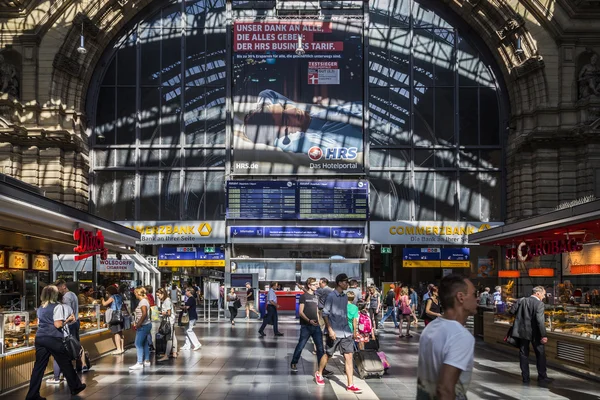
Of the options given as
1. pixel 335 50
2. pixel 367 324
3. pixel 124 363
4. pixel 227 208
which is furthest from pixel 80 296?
pixel 335 50

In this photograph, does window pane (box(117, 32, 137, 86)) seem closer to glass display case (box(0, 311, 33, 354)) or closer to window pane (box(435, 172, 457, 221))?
window pane (box(435, 172, 457, 221))

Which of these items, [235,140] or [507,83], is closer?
[235,140]

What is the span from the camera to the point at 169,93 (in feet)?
120

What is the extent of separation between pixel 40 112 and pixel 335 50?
42.2ft

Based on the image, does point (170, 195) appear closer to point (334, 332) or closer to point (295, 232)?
point (295, 232)

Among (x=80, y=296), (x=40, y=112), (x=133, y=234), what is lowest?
(x=80, y=296)

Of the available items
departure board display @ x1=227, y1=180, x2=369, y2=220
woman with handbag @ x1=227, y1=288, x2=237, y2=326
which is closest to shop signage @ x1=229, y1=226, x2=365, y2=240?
departure board display @ x1=227, y1=180, x2=369, y2=220

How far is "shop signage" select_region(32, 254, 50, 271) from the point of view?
79.8 ft

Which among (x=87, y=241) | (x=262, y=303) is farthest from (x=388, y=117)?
(x=87, y=241)

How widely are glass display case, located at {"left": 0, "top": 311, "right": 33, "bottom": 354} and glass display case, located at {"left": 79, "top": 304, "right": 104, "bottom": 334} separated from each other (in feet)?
10.2

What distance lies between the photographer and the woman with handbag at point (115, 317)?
17.9m

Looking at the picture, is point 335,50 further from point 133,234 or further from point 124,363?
point 124,363

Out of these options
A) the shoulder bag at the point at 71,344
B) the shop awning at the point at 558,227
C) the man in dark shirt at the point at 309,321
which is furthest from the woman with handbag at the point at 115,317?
the shop awning at the point at 558,227

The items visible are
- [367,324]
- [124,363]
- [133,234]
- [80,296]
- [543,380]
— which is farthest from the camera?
[133,234]
